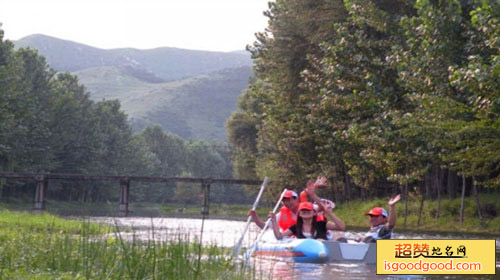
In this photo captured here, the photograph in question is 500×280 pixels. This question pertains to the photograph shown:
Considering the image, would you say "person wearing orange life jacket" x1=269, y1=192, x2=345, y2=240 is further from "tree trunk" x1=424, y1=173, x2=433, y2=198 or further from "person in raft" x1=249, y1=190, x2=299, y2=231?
"tree trunk" x1=424, y1=173, x2=433, y2=198

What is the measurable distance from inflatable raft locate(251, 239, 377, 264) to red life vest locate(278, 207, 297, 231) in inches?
55.2

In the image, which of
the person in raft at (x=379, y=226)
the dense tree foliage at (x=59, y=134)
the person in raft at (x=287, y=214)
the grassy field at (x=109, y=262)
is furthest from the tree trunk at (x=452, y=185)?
the dense tree foliage at (x=59, y=134)

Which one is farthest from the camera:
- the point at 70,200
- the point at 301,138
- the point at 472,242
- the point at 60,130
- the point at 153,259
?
the point at 70,200

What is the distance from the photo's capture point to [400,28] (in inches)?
1182

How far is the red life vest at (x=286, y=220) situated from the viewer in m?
19.4

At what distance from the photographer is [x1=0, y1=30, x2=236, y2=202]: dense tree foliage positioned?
60750 mm

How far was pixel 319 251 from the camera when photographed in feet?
56.7

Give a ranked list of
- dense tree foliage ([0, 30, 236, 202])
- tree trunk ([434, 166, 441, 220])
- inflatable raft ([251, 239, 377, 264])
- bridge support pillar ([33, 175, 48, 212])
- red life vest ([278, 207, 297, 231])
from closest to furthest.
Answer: inflatable raft ([251, 239, 377, 264]), red life vest ([278, 207, 297, 231]), tree trunk ([434, 166, 441, 220]), dense tree foliage ([0, 30, 236, 202]), bridge support pillar ([33, 175, 48, 212])

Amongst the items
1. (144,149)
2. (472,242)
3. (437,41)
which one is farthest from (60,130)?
(472,242)

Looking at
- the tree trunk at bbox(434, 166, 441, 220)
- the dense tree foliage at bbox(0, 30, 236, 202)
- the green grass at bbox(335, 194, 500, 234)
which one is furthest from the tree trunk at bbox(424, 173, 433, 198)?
the dense tree foliage at bbox(0, 30, 236, 202)

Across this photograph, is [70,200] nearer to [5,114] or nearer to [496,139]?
[5,114]

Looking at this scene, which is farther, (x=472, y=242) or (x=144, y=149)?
(x=144, y=149)

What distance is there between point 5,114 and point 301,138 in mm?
21104

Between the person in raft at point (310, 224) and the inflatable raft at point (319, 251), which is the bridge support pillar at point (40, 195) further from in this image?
the inflatable raft at point (319, 251)
